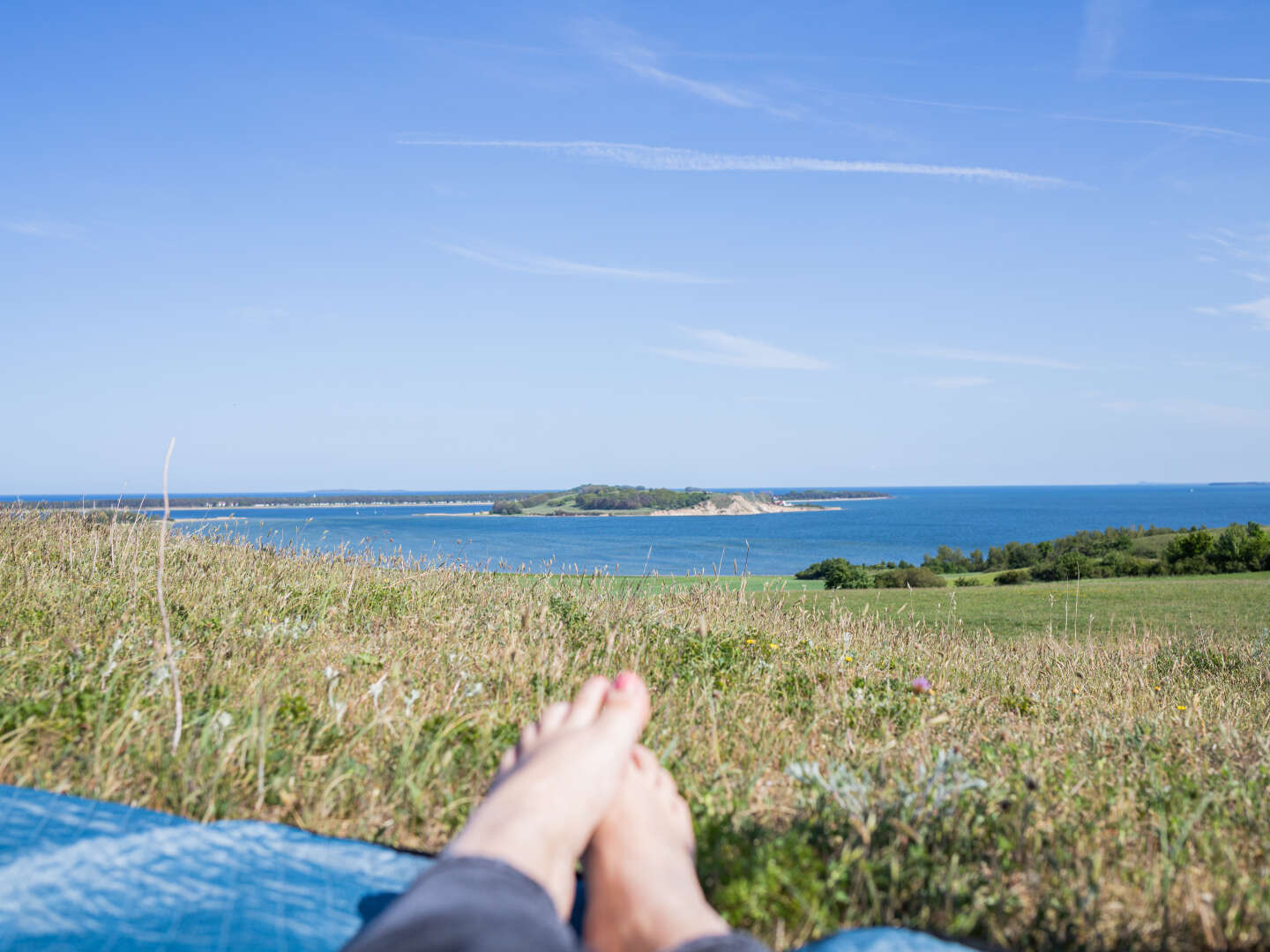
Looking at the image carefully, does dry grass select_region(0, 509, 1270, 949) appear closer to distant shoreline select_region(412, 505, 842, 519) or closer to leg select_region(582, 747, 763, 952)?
leg select_region(582, 747, 763, 952)

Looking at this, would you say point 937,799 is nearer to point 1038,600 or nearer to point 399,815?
point 399,815

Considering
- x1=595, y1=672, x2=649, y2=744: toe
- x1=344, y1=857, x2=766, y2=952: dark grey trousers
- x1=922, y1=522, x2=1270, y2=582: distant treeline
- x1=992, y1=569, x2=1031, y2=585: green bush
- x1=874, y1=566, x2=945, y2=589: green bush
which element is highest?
x1=595, y1=672, x2=649, y2=744: toe

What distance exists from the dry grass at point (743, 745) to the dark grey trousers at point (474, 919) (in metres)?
0.54

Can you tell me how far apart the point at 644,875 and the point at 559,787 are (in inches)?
10.5

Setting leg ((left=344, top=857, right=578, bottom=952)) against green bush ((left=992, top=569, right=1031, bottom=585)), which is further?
green bush ((left=992, top=569, right=1031, bottom=585))

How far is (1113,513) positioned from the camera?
109 m

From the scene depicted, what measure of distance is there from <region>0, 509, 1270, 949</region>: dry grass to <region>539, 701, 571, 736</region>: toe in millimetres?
406

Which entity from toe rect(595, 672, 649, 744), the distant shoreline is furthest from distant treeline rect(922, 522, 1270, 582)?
the distant shoreline

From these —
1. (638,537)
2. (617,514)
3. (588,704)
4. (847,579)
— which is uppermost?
(588,704)

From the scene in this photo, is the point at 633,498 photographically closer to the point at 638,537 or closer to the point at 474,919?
the point at 638,537

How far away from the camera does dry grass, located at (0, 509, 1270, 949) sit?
184cm

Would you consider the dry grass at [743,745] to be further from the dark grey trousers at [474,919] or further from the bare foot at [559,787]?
the dark grey trousers at [474,919]

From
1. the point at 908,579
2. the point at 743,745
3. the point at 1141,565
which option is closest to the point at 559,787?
the point at 743,745

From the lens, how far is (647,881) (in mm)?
1660
